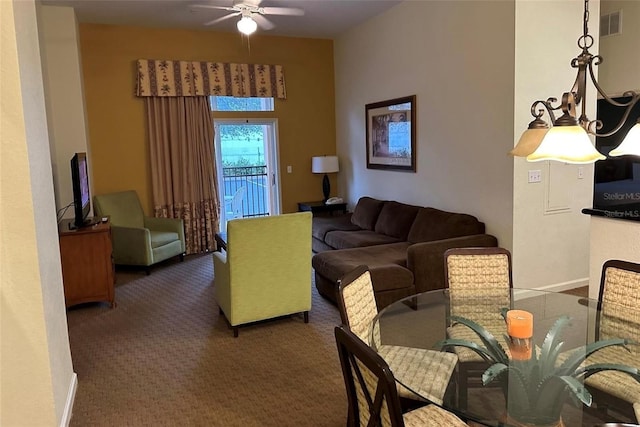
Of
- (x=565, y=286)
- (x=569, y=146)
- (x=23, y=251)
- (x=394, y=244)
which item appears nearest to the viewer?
(x=569, y=146)

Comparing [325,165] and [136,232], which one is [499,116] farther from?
[136,232]

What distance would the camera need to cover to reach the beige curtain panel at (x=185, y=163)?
21.0 ft

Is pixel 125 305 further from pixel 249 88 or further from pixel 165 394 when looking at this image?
pixel 249 88

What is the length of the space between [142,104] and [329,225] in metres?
2.96

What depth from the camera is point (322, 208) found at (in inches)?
277

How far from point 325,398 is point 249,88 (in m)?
4.92

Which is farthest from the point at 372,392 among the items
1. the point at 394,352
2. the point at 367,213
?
the point at 367,213

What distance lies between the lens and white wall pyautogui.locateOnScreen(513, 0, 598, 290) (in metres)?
4.07

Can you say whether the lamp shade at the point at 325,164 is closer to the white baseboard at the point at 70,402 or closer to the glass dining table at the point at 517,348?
the glass dining table at the point at 517,348

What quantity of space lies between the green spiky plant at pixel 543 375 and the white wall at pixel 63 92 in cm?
514

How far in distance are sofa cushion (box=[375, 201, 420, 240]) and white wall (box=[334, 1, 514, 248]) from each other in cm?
20

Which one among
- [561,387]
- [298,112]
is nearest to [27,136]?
[561,387]

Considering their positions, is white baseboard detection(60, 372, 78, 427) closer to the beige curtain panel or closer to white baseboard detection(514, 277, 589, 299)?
the beige curtain panel

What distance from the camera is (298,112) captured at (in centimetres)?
719
